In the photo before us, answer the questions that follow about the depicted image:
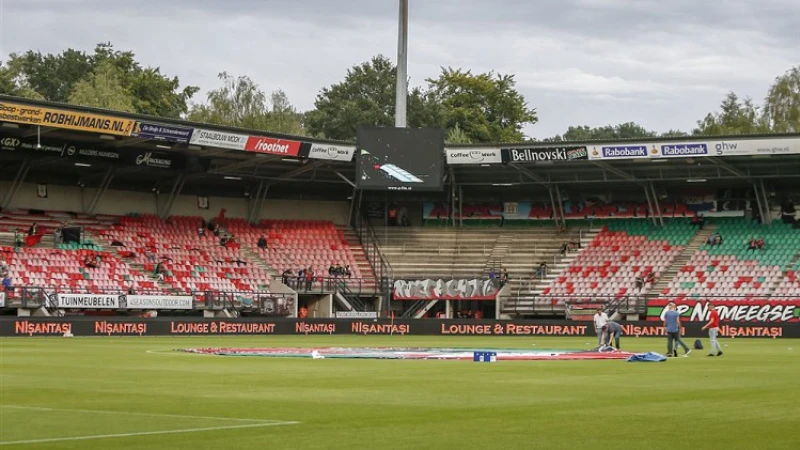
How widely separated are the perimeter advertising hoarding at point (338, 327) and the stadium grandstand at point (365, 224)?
4848 mm

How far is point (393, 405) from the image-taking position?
17547 millimetres

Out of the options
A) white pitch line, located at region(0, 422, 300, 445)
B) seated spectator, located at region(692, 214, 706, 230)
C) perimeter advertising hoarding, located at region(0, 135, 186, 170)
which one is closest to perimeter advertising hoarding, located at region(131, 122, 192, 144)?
perimeter advertising hoarding, located at region(0, 135, 186, 170)

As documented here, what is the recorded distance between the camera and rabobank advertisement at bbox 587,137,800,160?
205ft

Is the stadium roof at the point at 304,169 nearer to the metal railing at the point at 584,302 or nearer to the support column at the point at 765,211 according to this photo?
the support column at the point at 765,211

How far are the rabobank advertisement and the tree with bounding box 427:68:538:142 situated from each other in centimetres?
5110

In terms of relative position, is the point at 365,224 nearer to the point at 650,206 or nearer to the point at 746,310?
the point at 650,206

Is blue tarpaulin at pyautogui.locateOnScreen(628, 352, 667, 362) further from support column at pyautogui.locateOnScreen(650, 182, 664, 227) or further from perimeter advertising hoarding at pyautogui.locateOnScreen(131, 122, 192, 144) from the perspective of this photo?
support column at pyautogui.locateOnScreen(650, 182, 664, 227)

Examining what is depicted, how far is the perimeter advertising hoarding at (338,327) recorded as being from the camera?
5172cm

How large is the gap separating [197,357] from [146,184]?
136ft

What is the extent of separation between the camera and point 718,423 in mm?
15109

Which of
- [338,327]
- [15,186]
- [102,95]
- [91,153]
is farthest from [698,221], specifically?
[102,95]

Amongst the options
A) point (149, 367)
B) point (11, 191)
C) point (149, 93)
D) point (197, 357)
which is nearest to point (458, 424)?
point (149, 367)

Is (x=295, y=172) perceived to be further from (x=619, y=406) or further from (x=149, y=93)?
(x=619, y=406)

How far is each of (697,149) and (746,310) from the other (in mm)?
9030
